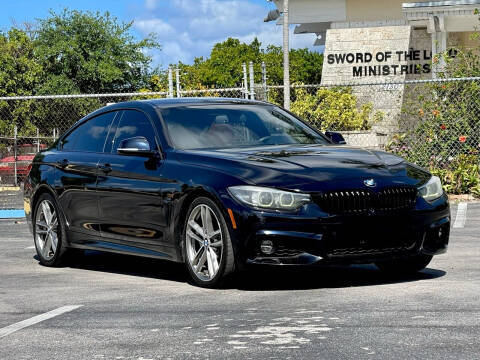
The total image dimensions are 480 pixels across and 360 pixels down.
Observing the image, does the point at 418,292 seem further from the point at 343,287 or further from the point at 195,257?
the point at 195,257

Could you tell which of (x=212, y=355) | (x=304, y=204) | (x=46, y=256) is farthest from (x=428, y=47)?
(x=212, y=355)

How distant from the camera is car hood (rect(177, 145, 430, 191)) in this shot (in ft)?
26.0

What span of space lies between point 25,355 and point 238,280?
3.16 m

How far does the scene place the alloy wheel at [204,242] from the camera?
827 centimetres

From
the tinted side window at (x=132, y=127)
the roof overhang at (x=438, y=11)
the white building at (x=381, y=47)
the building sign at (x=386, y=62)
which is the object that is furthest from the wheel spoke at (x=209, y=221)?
the building sign at (x=386, y=62)

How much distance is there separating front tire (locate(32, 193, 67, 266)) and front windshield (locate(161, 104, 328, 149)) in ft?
5.71

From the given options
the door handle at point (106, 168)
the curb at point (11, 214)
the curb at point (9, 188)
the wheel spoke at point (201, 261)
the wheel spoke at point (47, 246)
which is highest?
the door handle at point (106, 168)

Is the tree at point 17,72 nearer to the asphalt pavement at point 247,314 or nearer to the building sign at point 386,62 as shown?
the building sign at point 386,62

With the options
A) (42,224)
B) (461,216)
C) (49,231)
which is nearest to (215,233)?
(49,231)

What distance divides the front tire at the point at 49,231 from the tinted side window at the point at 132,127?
3.55 ft

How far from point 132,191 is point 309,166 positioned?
68.7 inches

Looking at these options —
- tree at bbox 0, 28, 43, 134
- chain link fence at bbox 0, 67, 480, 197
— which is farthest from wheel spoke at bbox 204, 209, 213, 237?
tree at bbox 0, 28, 43, 134

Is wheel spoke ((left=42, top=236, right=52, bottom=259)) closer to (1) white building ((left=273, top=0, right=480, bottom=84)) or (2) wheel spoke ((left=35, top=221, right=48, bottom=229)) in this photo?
(2) wheel spoke ((left=35, top=221, right=48, bottom=229))

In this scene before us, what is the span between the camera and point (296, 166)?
321 inches
